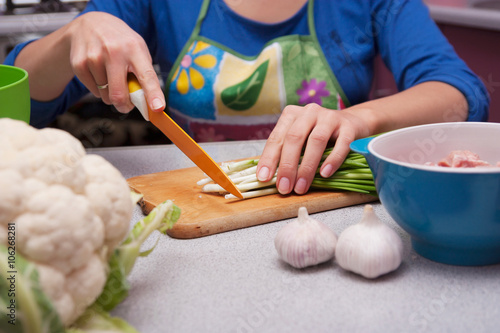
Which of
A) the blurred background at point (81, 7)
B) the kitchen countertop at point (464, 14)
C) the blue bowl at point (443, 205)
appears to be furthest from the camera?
the blurred background at point (81, 7)

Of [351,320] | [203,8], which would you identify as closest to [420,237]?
[351,320]

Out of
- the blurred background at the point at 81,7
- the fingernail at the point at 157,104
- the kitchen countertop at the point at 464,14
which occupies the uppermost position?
the kitchen countertop at the point at 464,14

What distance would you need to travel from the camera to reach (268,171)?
88 cm

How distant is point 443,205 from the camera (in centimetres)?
60

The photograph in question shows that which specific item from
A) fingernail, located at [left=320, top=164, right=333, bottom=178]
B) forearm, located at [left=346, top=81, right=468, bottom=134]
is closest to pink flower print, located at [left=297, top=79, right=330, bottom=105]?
forearm, located at [left=346, top=81, right=468, bottom=134]

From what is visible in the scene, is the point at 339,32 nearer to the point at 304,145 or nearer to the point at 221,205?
the point at 304,145

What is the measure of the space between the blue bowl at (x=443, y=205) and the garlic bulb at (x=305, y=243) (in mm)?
102

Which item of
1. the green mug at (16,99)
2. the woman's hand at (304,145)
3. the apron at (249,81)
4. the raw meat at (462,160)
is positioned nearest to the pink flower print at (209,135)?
the apron at (249,81)

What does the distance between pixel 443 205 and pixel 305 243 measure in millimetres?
176

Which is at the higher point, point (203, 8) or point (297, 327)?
point (203, 8)

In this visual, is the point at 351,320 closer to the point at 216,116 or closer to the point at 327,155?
the point at 327,155

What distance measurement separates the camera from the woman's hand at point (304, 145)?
0.87m

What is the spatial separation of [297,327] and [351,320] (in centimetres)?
6

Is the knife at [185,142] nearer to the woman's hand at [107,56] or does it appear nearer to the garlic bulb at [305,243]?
the woman's hand at [107,56]
